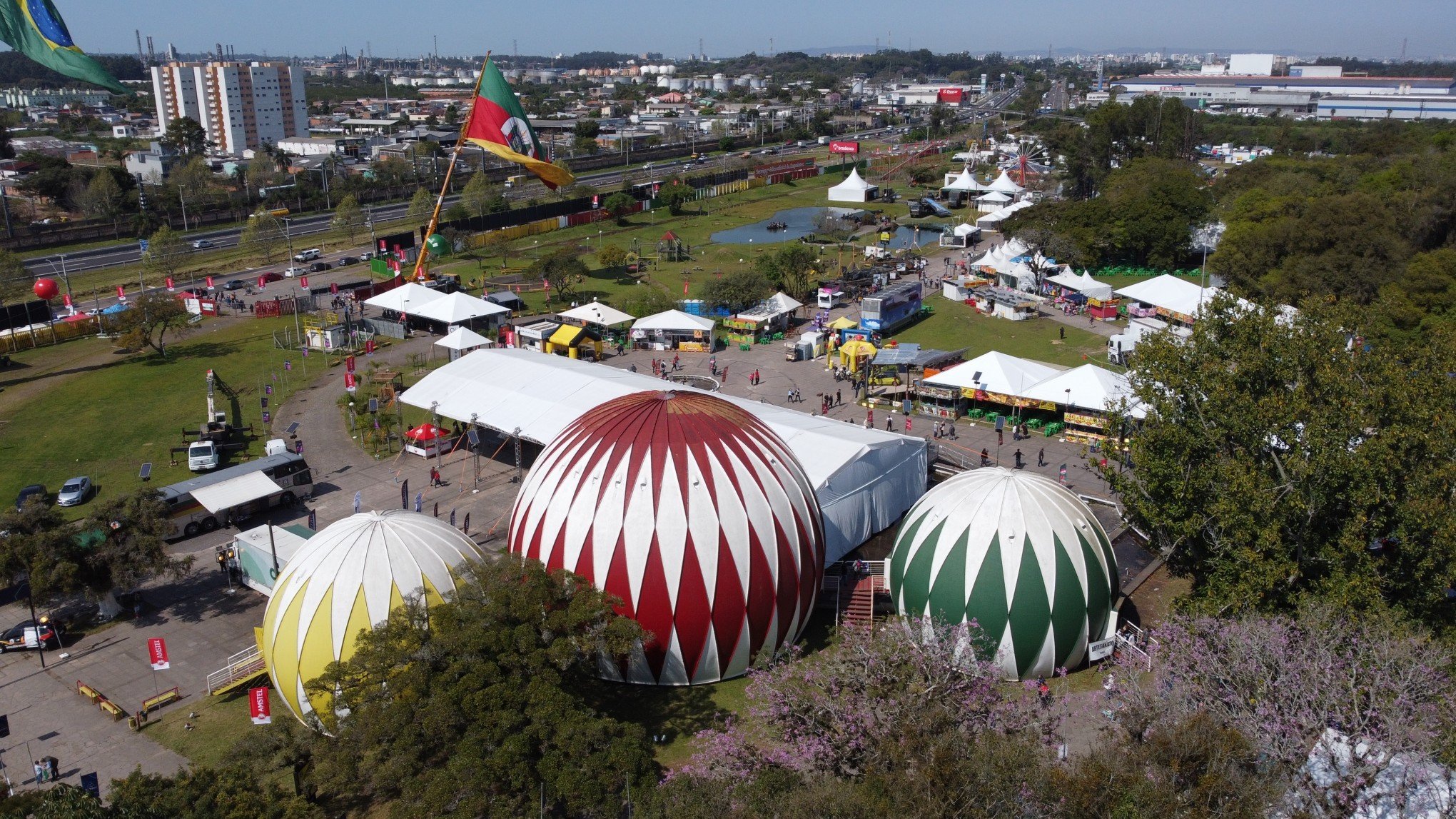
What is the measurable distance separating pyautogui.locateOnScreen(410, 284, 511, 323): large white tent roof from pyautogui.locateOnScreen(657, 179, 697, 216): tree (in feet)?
148

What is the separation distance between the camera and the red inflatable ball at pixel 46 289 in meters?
53.2

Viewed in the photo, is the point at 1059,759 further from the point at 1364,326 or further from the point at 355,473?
the point at 355,473

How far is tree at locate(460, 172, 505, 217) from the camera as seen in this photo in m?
86.0

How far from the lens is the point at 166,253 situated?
Result: 211 ft

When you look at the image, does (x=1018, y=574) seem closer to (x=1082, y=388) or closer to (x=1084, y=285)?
(x=1082, y=388)

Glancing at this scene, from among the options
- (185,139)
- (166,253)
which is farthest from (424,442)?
(185,139)

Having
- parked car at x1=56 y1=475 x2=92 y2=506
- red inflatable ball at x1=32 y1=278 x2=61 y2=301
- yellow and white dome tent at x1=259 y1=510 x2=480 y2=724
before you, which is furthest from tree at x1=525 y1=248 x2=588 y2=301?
yellow and white dome tent at x1=259 y1=510 x2=480 y2=724

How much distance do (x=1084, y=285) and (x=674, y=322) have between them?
83.4ft

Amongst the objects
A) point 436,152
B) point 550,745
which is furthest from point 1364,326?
point 436,152

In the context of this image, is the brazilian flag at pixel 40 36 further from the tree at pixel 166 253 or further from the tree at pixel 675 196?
the tree at pixel 675 196

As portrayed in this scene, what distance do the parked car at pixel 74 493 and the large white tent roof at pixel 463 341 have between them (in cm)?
1628

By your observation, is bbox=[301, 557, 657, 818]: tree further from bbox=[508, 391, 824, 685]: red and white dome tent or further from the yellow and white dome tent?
bbox=[508, 391, 824, 685]: red and white dome tent

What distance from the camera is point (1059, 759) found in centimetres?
1827

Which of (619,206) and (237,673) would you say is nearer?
(237,673)
